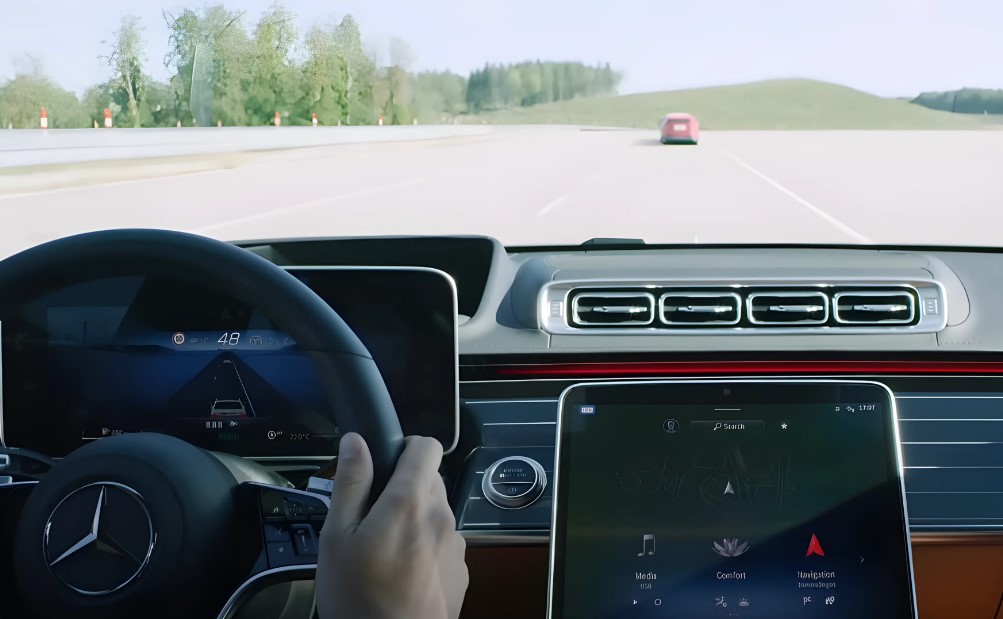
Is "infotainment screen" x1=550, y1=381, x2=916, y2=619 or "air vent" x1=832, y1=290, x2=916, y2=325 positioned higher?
"air vent" x1=832, y1=290, x2=916, y2=325

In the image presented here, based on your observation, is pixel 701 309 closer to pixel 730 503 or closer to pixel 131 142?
pixel 730 503

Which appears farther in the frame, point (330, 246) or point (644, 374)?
point (330, 246)

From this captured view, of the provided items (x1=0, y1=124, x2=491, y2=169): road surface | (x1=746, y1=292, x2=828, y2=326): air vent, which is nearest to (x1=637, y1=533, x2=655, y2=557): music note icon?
(x1=746, y1=292, x2=828, y2=326): air vent

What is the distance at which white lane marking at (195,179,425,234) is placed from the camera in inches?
445

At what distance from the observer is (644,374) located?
352 cm

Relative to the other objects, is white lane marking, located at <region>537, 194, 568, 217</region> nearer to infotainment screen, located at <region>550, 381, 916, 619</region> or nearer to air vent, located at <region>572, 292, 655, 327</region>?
air vent, located at <region>572, 292, 655, 327</region>

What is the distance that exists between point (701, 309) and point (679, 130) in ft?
129

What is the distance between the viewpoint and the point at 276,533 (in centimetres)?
193

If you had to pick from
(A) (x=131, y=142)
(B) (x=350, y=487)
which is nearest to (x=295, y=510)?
(B) (x=350, y=487)

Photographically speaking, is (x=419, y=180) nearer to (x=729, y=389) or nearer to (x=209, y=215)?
(x=209, y=215)

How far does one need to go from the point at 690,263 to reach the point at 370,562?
262 cm

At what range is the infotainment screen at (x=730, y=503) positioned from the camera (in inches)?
92.2

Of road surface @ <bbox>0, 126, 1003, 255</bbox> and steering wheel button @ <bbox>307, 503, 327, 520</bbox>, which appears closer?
steering wheel button @ <bbox>307, 503, 327, 520</bbox>

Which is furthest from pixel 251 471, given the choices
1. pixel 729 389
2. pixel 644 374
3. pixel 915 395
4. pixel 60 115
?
pixel 60 115
